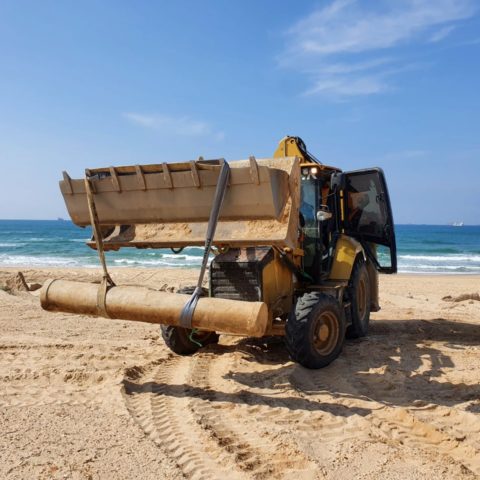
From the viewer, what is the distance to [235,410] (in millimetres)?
4469

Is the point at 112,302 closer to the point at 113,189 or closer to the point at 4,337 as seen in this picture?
the point at 113,189

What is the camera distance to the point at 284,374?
5.41 metres

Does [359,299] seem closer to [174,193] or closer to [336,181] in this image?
[336,181]

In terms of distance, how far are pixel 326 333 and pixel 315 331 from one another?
242 mm

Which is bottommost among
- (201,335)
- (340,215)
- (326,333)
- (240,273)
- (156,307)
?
(201,335)

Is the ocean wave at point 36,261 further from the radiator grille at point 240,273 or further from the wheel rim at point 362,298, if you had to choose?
the radiator grille at point 240,273

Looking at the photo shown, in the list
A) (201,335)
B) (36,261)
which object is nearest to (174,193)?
(201,335)

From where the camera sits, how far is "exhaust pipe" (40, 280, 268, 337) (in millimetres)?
4176

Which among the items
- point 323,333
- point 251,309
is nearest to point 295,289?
point 323,333

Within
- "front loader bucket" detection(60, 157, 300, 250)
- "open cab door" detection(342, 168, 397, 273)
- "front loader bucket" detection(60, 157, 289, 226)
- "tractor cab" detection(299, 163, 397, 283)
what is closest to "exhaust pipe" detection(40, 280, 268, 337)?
"front loader bucket" detection(60, 157, 300, 250)

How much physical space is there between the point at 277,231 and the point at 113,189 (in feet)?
5.92

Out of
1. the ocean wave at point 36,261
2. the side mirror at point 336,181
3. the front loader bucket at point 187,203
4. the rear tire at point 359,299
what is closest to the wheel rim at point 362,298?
the rear tire at point 359,299

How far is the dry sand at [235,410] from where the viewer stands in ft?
11.2

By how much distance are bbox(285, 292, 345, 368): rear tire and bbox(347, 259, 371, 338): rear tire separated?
1219 mm
